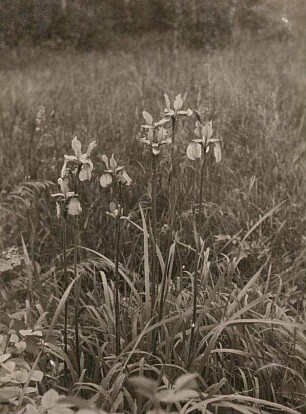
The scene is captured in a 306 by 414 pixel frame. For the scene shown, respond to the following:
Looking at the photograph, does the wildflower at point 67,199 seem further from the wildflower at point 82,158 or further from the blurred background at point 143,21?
the blurred background at point 143,21

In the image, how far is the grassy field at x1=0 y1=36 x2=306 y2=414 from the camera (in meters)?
1.76

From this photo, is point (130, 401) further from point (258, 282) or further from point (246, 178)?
point (246, 178)

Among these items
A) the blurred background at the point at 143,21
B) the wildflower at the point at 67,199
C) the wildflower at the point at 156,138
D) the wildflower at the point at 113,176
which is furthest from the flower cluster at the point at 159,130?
the blurred background at the point at 143,21

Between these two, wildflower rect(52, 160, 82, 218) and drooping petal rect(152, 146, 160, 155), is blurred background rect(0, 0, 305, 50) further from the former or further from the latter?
wildflower rect(52, 160, 82, 218)

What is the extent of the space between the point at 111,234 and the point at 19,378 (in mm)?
1143

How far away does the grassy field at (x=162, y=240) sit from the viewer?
1.76 metres

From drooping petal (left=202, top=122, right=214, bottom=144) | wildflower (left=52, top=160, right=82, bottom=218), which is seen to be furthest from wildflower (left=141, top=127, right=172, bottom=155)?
wildflower (left=52, top=160, right=82, bottom=218)

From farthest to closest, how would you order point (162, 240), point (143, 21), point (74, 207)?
point (143, 21) → point (162, 240) → point (74, 207)

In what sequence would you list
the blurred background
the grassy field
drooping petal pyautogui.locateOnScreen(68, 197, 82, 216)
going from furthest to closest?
the blurred background, the grassy field, drooping petal pyautogui.locateOnScreen(68, 197, 82, 216)

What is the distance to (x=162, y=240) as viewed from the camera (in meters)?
2.49

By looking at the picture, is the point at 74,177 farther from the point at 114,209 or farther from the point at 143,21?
the point at 143,21

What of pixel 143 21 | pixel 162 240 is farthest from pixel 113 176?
pixel 143 21

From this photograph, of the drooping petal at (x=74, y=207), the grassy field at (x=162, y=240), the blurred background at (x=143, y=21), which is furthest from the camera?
the blurred background at (x=143, y=21)

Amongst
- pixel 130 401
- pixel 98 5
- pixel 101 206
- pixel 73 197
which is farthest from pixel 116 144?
pixel 98 5
